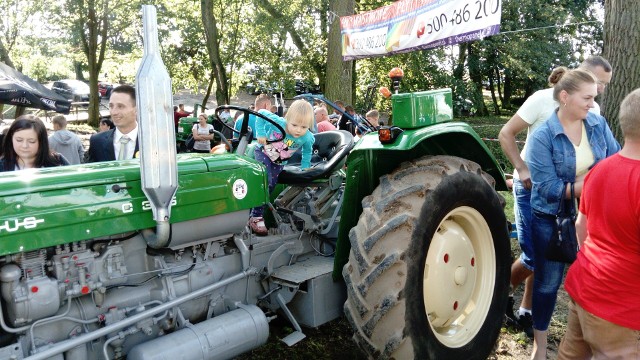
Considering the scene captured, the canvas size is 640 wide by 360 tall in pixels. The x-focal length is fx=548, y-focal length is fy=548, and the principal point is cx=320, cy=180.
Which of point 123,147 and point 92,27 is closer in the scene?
point 123,147

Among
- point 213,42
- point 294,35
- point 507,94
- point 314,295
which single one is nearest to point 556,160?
point 314,295

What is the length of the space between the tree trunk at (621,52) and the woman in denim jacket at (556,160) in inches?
98.5

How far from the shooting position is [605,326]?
2156 millimetres

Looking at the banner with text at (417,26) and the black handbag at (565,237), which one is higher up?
the banner with text at (417,26)

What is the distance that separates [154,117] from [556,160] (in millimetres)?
2095

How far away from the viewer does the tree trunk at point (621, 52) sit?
515 centimetres

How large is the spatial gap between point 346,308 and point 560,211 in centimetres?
128

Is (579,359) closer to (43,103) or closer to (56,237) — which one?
(56,237)

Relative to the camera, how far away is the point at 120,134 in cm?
337

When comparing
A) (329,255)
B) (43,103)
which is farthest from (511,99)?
(329,255)

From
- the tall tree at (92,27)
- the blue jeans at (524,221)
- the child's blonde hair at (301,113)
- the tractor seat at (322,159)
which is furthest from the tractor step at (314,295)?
the tall tree at (92,27)

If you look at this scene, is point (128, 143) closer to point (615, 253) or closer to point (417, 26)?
point (615, 253)

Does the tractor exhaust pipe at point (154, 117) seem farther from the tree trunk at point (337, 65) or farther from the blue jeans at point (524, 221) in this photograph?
the tree trunk at point (337, 65)

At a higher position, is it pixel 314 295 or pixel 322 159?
pixel 322 159
